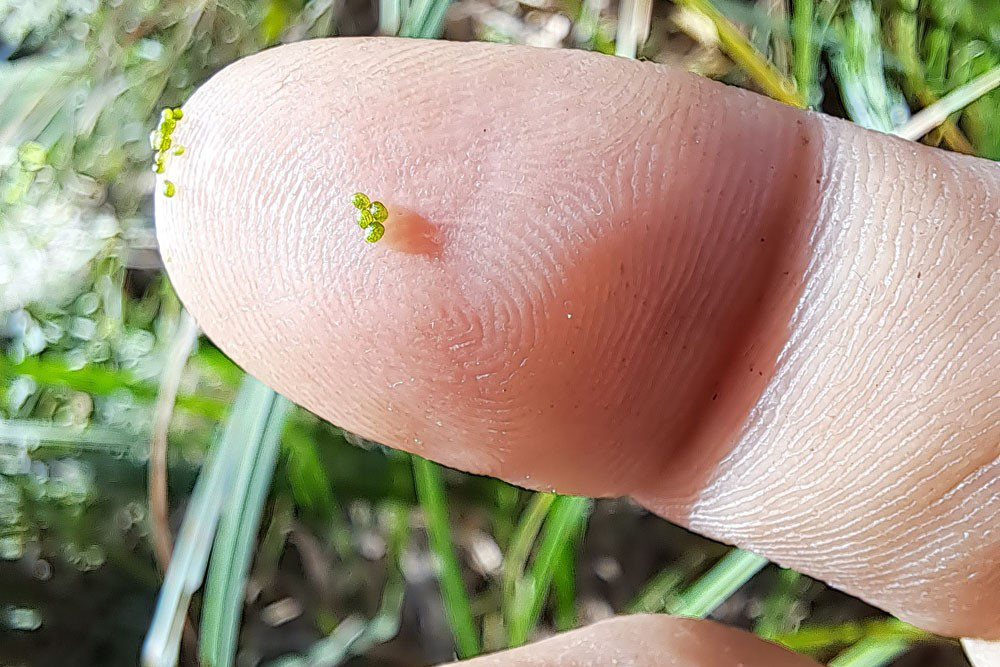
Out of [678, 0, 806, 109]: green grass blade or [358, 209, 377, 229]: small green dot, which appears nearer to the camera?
[358, 209, 377, 229]: small green dot

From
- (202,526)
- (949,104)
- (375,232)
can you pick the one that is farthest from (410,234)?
(949,104)

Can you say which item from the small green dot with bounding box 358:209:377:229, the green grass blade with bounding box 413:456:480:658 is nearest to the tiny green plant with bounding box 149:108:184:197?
the small green dot with bounding box 358:209:377:229

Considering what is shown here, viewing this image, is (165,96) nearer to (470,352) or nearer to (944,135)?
(470,352)

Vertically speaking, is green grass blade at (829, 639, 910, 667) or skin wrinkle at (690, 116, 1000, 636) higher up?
skin wrinkle at (690, 116, 1000, 636)

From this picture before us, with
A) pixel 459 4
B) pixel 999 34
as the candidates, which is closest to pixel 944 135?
pixel 999 34

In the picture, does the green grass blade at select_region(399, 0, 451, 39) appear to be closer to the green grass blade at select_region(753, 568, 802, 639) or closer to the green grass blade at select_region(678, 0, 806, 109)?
the green grass blade at select_region(678, 0, 806, 109)

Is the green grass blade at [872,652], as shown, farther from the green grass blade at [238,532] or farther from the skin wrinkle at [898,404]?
the green grass blade at [238,532]
